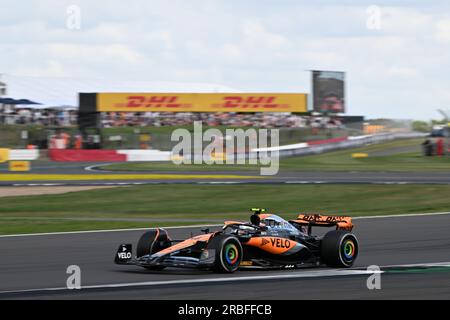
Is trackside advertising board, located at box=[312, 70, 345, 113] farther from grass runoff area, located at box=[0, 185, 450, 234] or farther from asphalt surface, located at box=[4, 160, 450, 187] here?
grass runoff area, located at box=[0, 185, 450, 234]

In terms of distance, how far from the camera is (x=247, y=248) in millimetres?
12164

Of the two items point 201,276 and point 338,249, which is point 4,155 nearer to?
point 338,249

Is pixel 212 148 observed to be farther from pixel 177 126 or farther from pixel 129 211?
pixel 129 211

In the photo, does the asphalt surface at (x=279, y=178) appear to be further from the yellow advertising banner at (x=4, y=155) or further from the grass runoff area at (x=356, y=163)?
the grass runoff area at (x=356, y=163)

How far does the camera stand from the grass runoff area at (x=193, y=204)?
20.4 meters

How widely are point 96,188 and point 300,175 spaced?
10.4 m

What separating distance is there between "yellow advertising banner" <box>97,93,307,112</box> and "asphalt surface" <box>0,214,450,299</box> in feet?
116

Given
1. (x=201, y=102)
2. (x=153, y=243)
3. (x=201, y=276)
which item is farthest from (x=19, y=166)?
(x=201, y=276)

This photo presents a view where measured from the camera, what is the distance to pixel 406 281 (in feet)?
36.0

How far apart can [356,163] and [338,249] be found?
35378 mm

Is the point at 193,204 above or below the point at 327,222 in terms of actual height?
below

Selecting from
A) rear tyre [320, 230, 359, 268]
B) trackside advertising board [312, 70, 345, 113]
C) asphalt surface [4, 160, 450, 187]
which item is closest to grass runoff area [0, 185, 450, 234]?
asphalt surface [4, 160, 450, 187]

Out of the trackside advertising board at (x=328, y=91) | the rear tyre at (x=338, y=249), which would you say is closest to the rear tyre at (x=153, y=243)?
the rear tyre at (x=338, y=249)

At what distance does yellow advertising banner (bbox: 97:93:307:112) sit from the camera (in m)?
51.9
